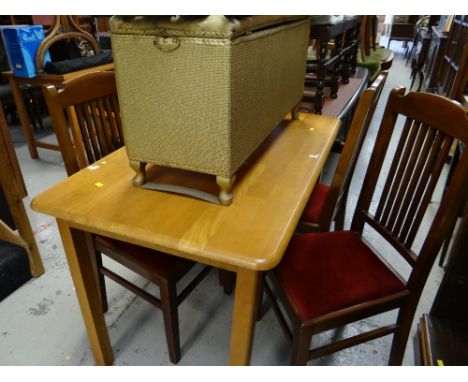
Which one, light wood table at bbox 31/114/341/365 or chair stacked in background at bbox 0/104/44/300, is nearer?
light wood table at bbox 31/114/341/365

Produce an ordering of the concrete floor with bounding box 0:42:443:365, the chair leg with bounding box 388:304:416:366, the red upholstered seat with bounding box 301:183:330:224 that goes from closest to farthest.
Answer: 1. the chair leg with bounding box 388:304:416:366
2. the concrete floor with bounding box 0:42:443:365
3. the red upholstered seat with bounding box 301:183:330:224

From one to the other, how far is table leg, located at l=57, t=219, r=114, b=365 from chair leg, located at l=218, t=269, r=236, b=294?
1.86ft

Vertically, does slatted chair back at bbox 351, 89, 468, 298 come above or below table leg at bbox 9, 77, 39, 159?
above

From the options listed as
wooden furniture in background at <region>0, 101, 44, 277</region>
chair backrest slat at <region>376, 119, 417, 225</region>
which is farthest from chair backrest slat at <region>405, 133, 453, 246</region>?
wooden furniture in background at <region>0, 101, 44, 277</region>

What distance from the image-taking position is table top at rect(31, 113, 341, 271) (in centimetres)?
77

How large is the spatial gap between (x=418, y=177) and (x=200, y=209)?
0.71m

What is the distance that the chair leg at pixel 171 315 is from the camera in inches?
45.5

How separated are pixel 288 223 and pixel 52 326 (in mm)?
1248

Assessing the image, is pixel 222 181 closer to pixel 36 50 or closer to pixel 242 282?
pixel 242 282

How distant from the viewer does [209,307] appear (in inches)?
63.6

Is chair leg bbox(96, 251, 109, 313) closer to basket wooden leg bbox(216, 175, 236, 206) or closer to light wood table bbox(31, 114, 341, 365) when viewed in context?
light wood table bbox(31, 114, 341, 365)

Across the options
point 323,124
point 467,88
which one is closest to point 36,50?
point 323,124

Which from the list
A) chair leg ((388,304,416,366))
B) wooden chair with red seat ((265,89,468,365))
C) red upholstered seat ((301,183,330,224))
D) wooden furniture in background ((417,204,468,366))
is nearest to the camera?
wooden chair with red seat ((265,89,468,365))

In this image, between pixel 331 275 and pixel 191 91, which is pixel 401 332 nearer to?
pixel 331 275
